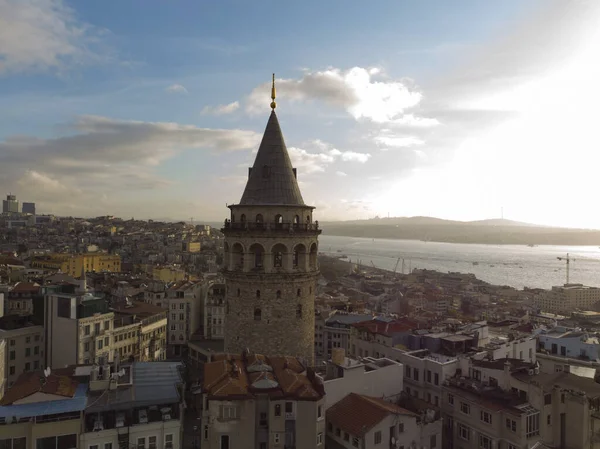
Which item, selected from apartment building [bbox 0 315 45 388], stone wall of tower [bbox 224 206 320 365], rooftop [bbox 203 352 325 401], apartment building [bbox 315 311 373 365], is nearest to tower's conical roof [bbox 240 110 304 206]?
stone wall of tower [bbox 224 206 320 365]

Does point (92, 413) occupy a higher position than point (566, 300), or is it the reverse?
point (92, 413)

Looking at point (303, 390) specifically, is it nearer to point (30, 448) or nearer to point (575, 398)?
point (30, 448)

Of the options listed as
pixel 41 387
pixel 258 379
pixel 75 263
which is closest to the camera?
pixel 41 387

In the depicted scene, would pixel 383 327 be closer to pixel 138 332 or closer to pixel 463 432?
pixel 463 432

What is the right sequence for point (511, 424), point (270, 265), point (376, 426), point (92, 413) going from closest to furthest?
1. point (92, 413)
2. point (376, 426)
3. point (511, 424)
4. point (270, 265)

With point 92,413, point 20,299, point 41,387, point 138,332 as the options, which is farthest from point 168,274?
point 92,413

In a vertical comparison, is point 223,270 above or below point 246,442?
above

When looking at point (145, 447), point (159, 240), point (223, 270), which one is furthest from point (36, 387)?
point (159, 240)

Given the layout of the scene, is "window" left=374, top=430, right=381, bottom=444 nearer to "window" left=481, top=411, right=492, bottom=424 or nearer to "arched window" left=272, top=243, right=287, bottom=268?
"window" left=481, top=411, right=492, bottom=424
